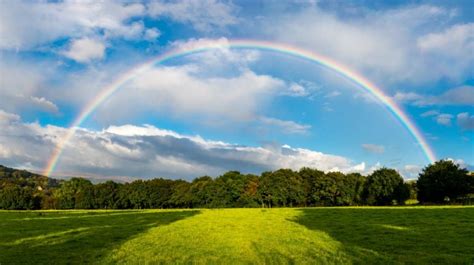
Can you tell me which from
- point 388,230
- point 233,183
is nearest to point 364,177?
point 233,183

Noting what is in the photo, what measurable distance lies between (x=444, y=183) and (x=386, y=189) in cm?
1811

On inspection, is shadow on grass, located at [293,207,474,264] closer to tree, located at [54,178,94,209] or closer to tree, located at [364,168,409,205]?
tree, located at [364,168,409,205]

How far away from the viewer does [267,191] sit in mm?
142500

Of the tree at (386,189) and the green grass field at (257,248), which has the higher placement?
the tree at (386,189)

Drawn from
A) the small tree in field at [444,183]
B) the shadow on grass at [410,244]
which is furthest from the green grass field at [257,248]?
the small tree in field at [444,183]

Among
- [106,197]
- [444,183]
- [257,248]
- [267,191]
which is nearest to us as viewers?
[257,248]

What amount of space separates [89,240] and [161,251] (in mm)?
9113

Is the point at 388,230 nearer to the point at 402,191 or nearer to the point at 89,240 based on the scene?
the point at 89,240

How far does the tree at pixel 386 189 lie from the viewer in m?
124

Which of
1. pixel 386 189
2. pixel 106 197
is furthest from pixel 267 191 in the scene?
pixel 106 197

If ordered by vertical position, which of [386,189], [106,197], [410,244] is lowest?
[410,244]

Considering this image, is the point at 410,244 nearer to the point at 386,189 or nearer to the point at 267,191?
the point at 386,189

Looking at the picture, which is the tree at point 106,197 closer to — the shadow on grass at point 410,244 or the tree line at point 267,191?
the tree line at point 267,191

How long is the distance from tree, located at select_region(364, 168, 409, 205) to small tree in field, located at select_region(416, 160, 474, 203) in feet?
27.2
